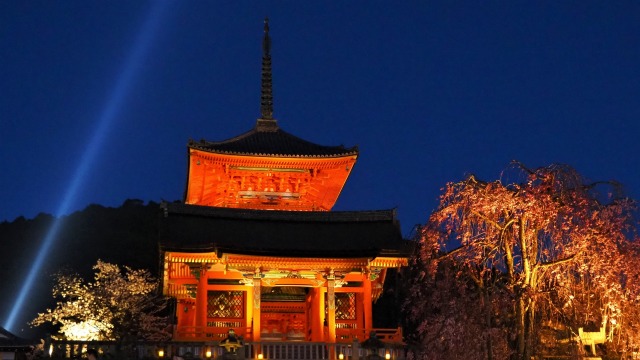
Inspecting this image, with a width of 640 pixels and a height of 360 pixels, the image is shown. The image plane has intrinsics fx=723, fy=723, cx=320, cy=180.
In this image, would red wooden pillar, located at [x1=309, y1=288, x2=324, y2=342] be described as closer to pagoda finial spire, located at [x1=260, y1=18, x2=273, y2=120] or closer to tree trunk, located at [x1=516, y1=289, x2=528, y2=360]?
tree trunk, located at [x1=516, y1=289, x2=528, y2=360]

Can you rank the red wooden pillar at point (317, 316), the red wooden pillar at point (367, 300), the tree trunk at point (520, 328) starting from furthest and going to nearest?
the red wooden pillar at point (367, 300) < the red wooden pillar at point (317, 316) < the tree trunk at point (520, 328)

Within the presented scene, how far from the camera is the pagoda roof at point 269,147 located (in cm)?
2984

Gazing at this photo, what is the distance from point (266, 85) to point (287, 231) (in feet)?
41.6

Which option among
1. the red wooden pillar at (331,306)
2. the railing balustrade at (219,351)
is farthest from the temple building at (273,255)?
the railing balustrade at (219,351)

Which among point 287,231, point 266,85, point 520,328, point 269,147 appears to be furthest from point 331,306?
point 266,85

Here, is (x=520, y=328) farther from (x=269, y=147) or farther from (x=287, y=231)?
(x=269, y=147)

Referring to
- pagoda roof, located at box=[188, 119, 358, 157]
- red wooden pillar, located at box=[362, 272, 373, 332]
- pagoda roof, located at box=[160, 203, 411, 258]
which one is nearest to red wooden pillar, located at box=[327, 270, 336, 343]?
pagoda roof, located at box=[160, 203, 411, 258]

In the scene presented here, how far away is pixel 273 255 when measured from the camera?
77.6ft

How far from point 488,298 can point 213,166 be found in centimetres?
1453

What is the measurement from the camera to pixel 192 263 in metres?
24.1

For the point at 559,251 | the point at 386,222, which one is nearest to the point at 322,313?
the point at 386,222

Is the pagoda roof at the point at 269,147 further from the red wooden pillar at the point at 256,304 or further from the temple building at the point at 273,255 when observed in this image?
the red wooden pillar at the point at 256,304

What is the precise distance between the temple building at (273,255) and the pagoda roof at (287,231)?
4 centimetres

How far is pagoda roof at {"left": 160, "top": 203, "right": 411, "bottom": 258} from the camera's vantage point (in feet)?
78.0
